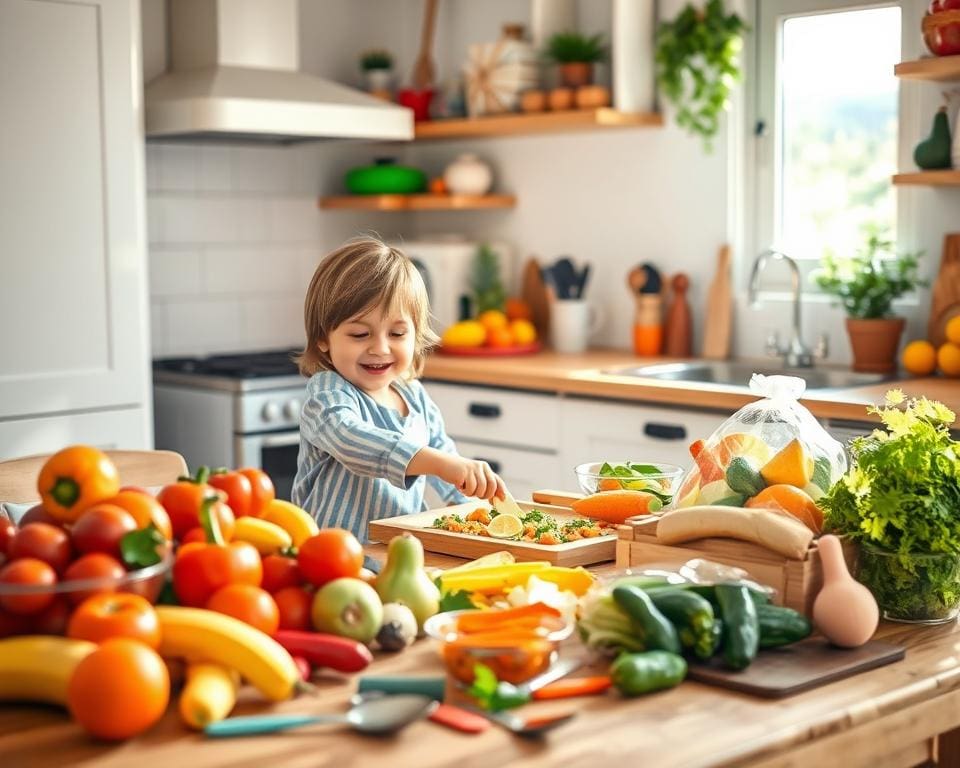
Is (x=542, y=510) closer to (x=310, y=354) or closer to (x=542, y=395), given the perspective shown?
(x=310, y=354)

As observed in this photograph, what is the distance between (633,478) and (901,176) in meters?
1.70

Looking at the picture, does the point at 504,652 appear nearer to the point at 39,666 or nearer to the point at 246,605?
the point at 246,605

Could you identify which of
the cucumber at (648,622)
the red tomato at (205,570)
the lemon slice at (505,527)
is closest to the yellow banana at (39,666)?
the red tomato at (205,570)

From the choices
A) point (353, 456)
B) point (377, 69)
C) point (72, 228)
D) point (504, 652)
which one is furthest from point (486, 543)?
point (377, 69)

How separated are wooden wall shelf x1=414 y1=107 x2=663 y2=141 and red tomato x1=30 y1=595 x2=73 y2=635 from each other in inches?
119

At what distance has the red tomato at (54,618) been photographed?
1383 millimetres

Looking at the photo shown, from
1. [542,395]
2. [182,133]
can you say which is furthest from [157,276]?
[542,395]

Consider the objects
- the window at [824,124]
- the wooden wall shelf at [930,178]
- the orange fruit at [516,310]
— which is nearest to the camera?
the wooden wall shelf at [930,178]

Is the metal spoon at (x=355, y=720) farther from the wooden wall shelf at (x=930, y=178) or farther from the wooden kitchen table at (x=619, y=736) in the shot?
the wooden wall shelf at (x=930, y=178)

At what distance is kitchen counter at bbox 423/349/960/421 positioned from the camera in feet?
10.6

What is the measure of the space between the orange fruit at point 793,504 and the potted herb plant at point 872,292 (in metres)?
2.12

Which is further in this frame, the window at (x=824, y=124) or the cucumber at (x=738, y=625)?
the window at (x=824, y=124)

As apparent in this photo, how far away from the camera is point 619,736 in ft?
4.21

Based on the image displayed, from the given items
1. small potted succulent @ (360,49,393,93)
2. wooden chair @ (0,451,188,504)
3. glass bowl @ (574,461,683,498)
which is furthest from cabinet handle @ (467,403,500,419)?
glass bowl @ (574,461,683,498)
